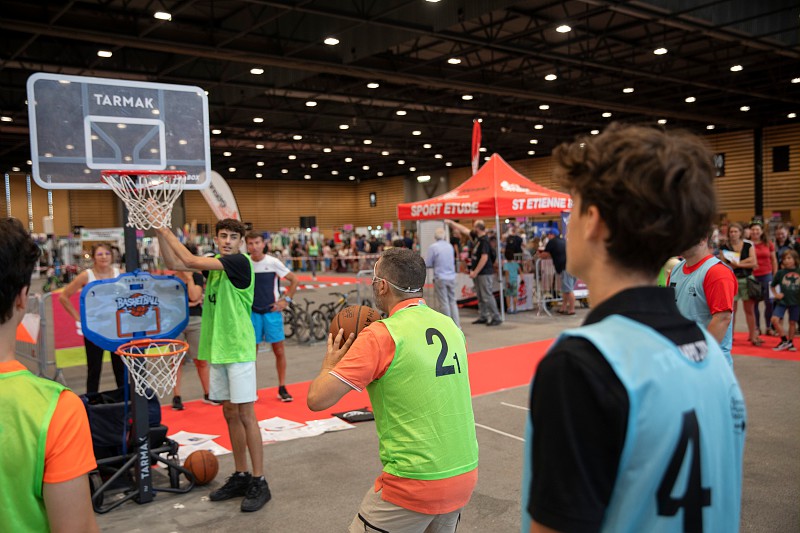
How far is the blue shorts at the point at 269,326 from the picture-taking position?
7.41 metres

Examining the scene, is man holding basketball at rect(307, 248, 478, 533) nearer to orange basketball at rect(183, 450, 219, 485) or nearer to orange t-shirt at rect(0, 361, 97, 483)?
orange t-shirt at rect(0, 361, 97, 483)

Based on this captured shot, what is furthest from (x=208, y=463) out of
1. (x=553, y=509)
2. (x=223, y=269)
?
(x=553, y=509)

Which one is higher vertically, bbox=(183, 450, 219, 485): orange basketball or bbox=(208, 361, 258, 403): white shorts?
bbox=(208, 361, 258, 403): white shorts

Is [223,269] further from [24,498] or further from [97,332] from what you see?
[24,498]

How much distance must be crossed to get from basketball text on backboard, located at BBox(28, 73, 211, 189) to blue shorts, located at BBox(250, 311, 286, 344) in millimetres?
2599

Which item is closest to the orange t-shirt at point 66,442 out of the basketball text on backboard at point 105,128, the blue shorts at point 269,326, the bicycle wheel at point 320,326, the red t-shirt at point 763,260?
the basketball text on backboard at point 105,128

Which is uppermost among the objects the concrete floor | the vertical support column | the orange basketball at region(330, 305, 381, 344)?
the vertical support column

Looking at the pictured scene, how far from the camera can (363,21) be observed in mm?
12844

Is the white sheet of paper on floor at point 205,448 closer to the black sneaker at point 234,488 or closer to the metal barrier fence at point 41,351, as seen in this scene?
the black sneaker at point 234,488

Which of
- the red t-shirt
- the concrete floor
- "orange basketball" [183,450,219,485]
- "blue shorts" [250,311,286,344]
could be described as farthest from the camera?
the red t-shirt

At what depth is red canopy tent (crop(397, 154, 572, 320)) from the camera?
1257cm

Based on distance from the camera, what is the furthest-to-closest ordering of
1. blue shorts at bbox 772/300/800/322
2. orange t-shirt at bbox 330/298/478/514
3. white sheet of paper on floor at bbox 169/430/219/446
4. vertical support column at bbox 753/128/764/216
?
vertical support column at bbox 753/128/764/216 → blue shorts at bbox 772/300/800/322 → white sheet of paper on floor at bbox 169/430/219/446 → orange t-shirt at bbox 330/298/478/514

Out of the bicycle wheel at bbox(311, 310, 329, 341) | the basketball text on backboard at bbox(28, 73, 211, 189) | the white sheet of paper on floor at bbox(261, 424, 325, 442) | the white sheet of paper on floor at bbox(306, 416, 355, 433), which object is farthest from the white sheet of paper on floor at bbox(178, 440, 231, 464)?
the bicycle wheel at bbox(311, 310, 329, 341)

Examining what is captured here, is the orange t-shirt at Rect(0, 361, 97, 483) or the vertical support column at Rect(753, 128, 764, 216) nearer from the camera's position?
the orange t-shirt at Rect(0, 361, 97, 483)
